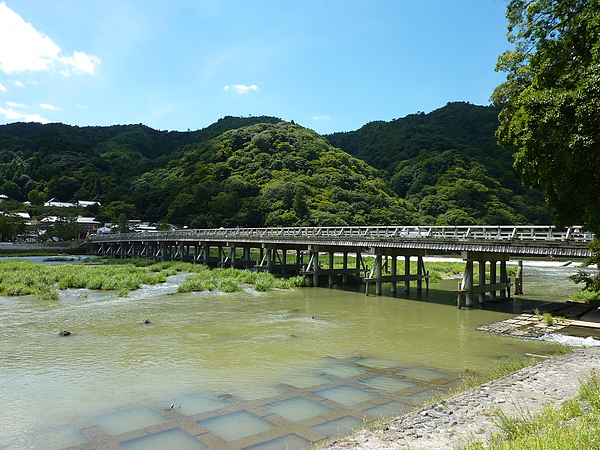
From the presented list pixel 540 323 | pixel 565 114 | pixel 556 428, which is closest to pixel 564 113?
pixel 565 114

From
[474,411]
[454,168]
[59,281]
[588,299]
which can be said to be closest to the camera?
[474,411]

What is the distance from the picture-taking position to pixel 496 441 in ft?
21.6

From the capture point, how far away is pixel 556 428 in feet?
21.7

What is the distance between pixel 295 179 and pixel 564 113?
82666mm

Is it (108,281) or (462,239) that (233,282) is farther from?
(462,239)

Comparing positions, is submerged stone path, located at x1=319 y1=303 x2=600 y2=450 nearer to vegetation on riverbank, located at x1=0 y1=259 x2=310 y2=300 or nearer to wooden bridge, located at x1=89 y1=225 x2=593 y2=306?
wooden bridge, located at x1=89 y1=225 x2=593 y2=306

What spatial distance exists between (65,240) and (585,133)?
9319 centimetres

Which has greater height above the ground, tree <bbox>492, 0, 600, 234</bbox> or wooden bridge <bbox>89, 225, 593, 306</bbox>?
tree <bbox>492, 0, 600, 234</bbox>

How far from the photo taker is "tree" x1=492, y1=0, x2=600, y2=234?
13648mm

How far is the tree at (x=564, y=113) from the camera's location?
13.6 meters

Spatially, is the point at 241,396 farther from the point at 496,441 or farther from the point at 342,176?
the point at 342,176

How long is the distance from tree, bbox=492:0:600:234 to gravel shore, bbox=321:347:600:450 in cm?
687

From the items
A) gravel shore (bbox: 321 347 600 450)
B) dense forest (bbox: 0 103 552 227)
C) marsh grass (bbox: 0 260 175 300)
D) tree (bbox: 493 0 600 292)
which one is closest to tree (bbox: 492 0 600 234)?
tree (bbox: 493 0 600 292)

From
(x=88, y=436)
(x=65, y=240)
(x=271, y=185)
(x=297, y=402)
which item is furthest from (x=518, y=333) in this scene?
(x=65, y=240)
